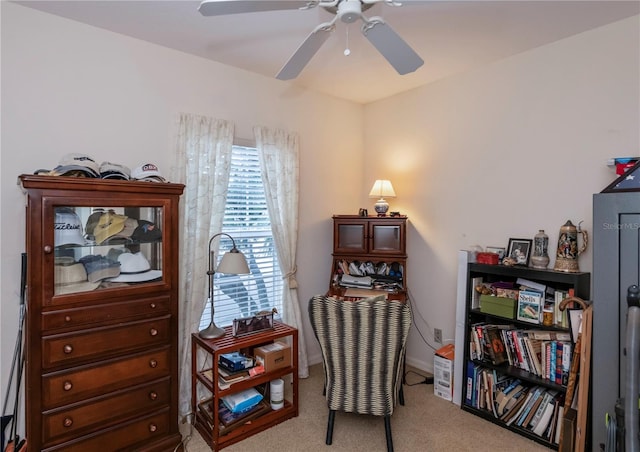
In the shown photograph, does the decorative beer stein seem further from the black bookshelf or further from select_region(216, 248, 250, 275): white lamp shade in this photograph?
select_region(216, 248, 250, 275): white lamp shade

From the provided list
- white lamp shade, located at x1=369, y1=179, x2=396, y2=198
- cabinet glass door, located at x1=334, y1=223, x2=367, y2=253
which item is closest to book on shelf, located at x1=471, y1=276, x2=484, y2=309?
cabinet glass door, located at x1=334, y1=223, x2=367, y2=253

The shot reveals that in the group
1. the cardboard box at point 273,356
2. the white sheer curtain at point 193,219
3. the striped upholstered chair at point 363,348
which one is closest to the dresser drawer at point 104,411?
the white sheer curtain at point 193,219

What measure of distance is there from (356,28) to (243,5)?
3.61 feet

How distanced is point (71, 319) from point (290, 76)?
1.82 m

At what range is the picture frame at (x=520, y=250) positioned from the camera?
2.70 meters

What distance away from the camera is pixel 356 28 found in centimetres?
238

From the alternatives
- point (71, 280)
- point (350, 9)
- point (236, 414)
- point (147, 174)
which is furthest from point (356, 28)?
point (236, 414)

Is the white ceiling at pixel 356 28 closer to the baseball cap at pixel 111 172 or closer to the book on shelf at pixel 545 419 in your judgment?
the baseball cap at pixel 111 172

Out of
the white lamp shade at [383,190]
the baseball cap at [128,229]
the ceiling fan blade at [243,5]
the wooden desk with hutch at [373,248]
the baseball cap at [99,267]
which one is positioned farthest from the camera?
the white lamp shade at [383,190]

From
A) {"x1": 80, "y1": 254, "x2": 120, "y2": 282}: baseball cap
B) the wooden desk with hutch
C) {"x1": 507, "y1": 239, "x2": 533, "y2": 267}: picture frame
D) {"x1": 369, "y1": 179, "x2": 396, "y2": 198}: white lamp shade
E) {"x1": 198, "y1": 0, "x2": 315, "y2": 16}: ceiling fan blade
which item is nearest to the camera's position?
{"x1": 198, "y1": 0, "x2": 315, "y2": 16}: ceiling fan blade

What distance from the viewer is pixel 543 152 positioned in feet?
8.92

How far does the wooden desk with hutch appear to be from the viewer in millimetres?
3361

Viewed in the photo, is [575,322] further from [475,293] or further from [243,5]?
[243,5]

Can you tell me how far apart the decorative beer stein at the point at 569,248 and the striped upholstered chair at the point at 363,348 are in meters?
1.16
